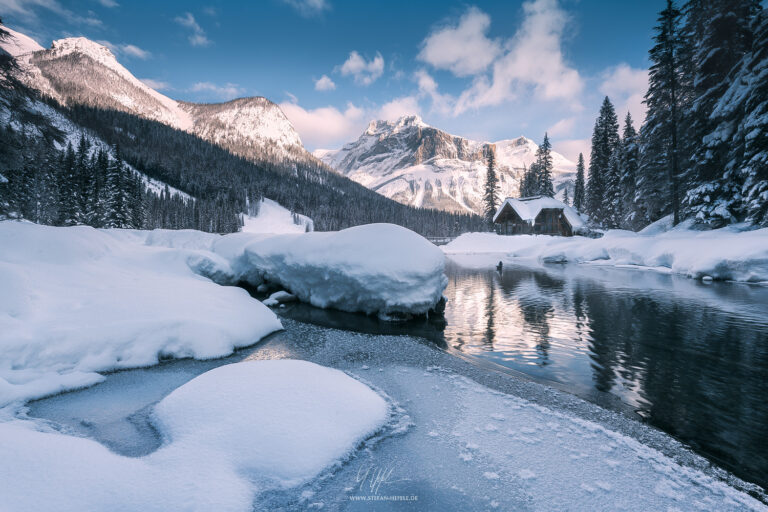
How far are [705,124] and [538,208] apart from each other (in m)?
23.5

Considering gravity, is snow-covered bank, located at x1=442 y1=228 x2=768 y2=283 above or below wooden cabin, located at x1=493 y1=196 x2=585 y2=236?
below

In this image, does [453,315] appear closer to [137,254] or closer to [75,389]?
[75,389]

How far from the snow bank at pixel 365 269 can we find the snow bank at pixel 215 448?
19.1 ft

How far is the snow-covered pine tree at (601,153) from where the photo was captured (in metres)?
43.8

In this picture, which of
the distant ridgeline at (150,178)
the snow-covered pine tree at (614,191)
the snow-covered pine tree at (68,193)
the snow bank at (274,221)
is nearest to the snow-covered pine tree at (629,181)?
the snow-covered pine tree at (614,191)

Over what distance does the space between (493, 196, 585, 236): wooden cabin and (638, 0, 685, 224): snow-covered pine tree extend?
1548 cm

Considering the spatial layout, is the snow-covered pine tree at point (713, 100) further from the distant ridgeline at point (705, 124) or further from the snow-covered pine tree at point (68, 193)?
the snow-covered pine tree at point (68, 193)

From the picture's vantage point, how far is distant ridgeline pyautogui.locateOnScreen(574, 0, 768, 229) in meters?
18.1

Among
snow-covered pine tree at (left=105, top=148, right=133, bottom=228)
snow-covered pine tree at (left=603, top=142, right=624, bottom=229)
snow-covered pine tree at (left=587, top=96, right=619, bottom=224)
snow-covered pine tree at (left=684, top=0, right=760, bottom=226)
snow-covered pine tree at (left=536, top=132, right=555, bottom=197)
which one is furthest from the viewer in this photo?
snow-covered pine tree at (left=536, top=132, right=555, bottom=197)

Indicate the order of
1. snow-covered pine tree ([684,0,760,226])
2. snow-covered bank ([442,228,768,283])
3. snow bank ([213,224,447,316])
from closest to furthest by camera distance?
Result: snow bank ([213,224,447,316]) → snow-covered bank ([442,228,768,283]) → snow-covered pine tree ([684,0,760,226])

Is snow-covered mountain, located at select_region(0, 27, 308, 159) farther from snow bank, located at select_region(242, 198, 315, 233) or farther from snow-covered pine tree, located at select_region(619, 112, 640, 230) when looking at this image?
snow-covered pine tree, located at select_region(619, 112, 640, 230)

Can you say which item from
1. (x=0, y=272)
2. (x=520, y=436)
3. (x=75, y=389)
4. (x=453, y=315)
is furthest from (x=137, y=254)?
(x=520, y=436)

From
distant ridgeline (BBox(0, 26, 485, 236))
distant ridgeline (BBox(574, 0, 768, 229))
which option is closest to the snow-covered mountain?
distant ridgeline (BBox(0, 26, 485, 236))

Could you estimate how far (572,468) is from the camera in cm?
384
